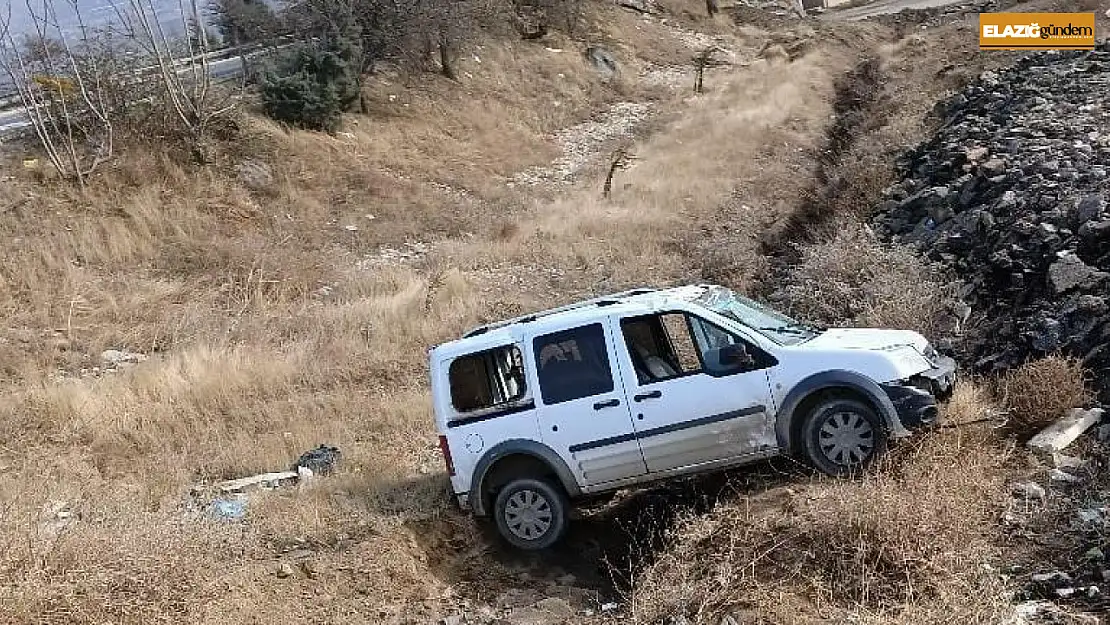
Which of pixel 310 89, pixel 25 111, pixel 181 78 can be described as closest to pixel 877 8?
pixel 310 89

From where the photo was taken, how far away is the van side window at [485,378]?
7.98m

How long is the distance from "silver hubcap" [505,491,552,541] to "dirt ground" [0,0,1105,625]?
0.27 metres

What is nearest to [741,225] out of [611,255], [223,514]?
[611,255]

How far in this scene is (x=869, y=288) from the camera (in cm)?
1141

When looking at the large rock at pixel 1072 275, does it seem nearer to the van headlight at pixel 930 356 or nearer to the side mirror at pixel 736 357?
the van headlight at pixel 930 356

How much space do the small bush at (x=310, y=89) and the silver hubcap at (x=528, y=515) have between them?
1783 cm

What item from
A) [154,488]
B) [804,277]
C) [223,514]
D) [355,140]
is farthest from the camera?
[355,140]

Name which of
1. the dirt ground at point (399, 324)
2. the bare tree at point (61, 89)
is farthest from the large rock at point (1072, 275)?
the bare tree at point (61, 89)

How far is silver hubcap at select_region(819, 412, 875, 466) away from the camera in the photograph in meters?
7.30

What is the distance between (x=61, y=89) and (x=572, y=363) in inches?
687

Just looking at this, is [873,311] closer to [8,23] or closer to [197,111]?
[197,111]

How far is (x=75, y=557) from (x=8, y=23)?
56.7ft

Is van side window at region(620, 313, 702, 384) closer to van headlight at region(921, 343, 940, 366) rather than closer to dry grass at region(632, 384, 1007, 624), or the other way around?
dry grass at region(632, 384, 1007, 624)

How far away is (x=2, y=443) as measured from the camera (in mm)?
11359
